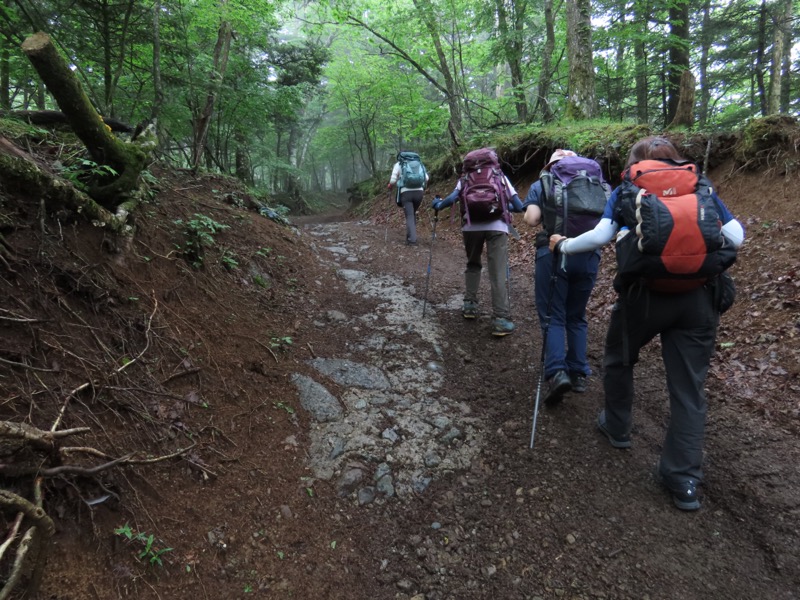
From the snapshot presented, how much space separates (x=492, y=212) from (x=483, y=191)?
0.30m

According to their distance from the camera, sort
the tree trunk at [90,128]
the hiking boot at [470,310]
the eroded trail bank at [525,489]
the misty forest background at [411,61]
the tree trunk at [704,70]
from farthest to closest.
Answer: the tree trunk at [704,70], the misty forest background at [411,61], the hiking boot at [470,310], the tree trunk at [90,128], the eroded trail bank at [525,489]

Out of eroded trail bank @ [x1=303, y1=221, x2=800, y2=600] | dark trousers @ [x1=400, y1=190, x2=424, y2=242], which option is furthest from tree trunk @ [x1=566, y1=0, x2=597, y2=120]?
eroded trail bank @ [x1=303, y1=221, x2=800, y2=600]

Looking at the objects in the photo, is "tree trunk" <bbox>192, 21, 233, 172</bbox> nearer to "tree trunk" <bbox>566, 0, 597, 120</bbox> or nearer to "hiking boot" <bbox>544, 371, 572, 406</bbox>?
"hiking boot" <bbox>544, 371, 572, 406</bbox>

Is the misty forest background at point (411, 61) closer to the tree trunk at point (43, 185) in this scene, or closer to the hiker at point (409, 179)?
the tree trunk at point (43, 185)

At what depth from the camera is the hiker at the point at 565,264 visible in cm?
398

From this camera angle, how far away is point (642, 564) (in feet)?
8.45

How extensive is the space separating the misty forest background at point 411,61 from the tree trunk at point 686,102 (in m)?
0.03

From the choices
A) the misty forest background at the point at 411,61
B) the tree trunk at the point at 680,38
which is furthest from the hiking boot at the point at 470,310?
the tree trunk at the point at 680,38

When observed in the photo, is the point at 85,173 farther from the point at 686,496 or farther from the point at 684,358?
the point at 686,496

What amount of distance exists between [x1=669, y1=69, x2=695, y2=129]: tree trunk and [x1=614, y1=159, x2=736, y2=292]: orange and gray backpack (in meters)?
8.34

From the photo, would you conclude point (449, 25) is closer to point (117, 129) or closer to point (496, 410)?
point (117, 129)

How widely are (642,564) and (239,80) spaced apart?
1387 centimetres

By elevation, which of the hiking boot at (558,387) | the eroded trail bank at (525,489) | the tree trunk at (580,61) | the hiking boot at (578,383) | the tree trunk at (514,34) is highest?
the tree trunk at (514,34)

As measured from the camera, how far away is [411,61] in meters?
16.1
